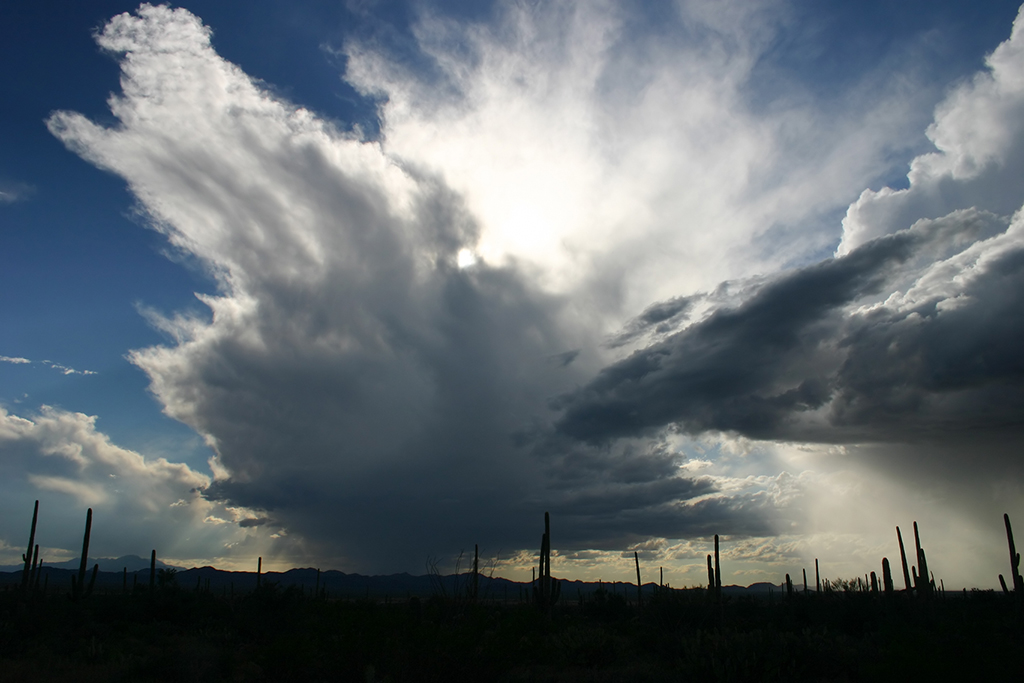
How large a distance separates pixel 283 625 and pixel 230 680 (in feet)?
30.0

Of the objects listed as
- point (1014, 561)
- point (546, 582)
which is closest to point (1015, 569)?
point (1014, 561)

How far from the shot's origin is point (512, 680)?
1259 cm

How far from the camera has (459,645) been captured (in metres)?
10.8

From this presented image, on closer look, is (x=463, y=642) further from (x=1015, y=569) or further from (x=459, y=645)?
(x=1015, y=569)

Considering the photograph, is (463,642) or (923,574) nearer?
(463,642)

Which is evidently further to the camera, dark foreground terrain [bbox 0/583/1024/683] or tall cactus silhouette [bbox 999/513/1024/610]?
tall cactus silhouette [bbox 999/513/1024/610]

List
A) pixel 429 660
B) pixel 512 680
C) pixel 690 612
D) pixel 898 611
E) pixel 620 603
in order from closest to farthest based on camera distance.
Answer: pixel 429 660, pixel 512 680, pixel 690 612, pixel 898 611, pixel 620 603

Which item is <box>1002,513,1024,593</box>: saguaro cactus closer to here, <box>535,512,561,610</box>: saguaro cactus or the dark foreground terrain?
the dark foreground terrain

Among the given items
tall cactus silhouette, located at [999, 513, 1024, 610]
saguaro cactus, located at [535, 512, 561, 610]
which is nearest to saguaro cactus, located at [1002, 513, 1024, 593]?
tall cactus silhouette, located at [999, 513, 1024, 610]

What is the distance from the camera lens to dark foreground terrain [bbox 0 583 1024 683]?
35.4 ft

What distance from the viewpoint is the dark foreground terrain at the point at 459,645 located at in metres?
10.8

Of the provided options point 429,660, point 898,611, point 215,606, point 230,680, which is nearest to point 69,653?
point 230,680

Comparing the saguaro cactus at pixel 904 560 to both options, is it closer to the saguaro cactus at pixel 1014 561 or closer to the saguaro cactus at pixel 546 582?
the saguaro cactus at pixel 1014 561

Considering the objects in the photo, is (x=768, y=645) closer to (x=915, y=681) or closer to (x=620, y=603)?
(x=915, y=681)
